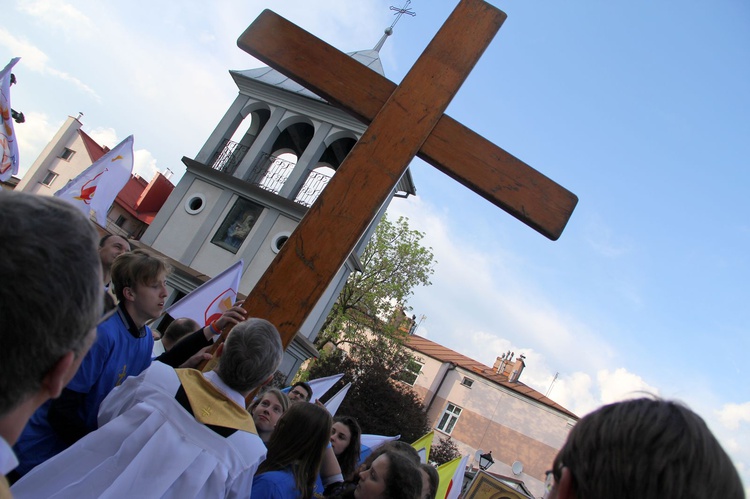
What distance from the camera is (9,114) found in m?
6.18

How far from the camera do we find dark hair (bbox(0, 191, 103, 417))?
90 cm

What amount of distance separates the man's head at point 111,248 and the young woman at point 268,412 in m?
1.41

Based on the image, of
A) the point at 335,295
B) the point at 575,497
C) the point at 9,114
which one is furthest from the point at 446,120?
the point at 335,295

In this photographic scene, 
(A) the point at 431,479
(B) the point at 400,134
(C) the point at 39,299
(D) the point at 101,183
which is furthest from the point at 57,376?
(D) the point at 101,183

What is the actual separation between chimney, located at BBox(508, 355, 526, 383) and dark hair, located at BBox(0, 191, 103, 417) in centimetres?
4377

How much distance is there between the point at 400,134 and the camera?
261 cm

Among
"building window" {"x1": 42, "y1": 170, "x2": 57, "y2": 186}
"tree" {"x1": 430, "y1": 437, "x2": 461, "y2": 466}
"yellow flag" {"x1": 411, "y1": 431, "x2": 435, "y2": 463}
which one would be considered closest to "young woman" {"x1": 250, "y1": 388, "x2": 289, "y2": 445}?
"yellow flag" {"x1": 411, "y1": 431, "x2": 435, "y2": 463}

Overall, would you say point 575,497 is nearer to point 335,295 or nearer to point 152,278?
point 152,278

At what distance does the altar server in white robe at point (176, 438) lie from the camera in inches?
80.2

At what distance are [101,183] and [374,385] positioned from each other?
2331 centimetres

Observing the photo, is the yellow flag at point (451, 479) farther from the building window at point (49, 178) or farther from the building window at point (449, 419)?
the building window at point (49, 178)

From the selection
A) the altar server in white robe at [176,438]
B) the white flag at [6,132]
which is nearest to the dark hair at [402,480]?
the altar server in white robe at [176,438]

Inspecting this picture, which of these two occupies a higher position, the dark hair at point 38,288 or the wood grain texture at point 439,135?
the wood grain texture at point 439,135

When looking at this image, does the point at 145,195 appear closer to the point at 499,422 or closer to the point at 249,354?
the point at 499,422
